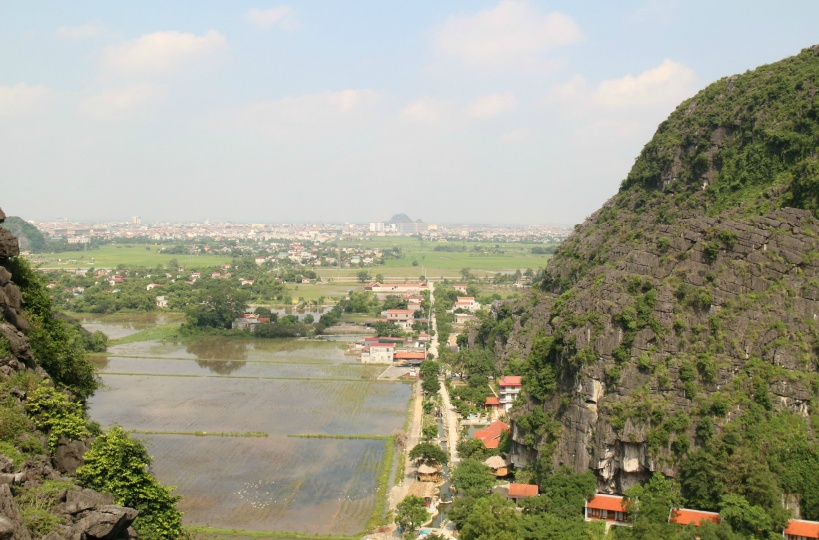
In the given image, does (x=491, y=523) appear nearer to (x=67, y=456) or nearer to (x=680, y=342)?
(x=680, y=342)

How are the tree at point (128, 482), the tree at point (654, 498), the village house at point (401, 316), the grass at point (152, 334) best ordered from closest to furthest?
1. the tree at point (128, 482)
2. the tree at point (654, 498)
3. the grass at point (152, 334)
4. the village house at point (401, 316)

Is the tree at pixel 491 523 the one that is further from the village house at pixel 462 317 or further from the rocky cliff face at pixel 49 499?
the village house at pixel 462 317

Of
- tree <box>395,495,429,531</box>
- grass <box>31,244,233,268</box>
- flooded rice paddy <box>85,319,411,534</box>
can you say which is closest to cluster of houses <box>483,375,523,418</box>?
flooded rice paddy <box>85,319,411,534</box>

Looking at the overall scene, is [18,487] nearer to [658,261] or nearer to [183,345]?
[658,261]

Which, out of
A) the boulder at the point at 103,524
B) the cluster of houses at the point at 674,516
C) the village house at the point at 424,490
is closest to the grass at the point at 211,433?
the village house at the point at 424,490

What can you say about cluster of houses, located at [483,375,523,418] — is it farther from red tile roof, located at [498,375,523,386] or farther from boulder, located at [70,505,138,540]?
boulder, located at [70,505,138,540]
